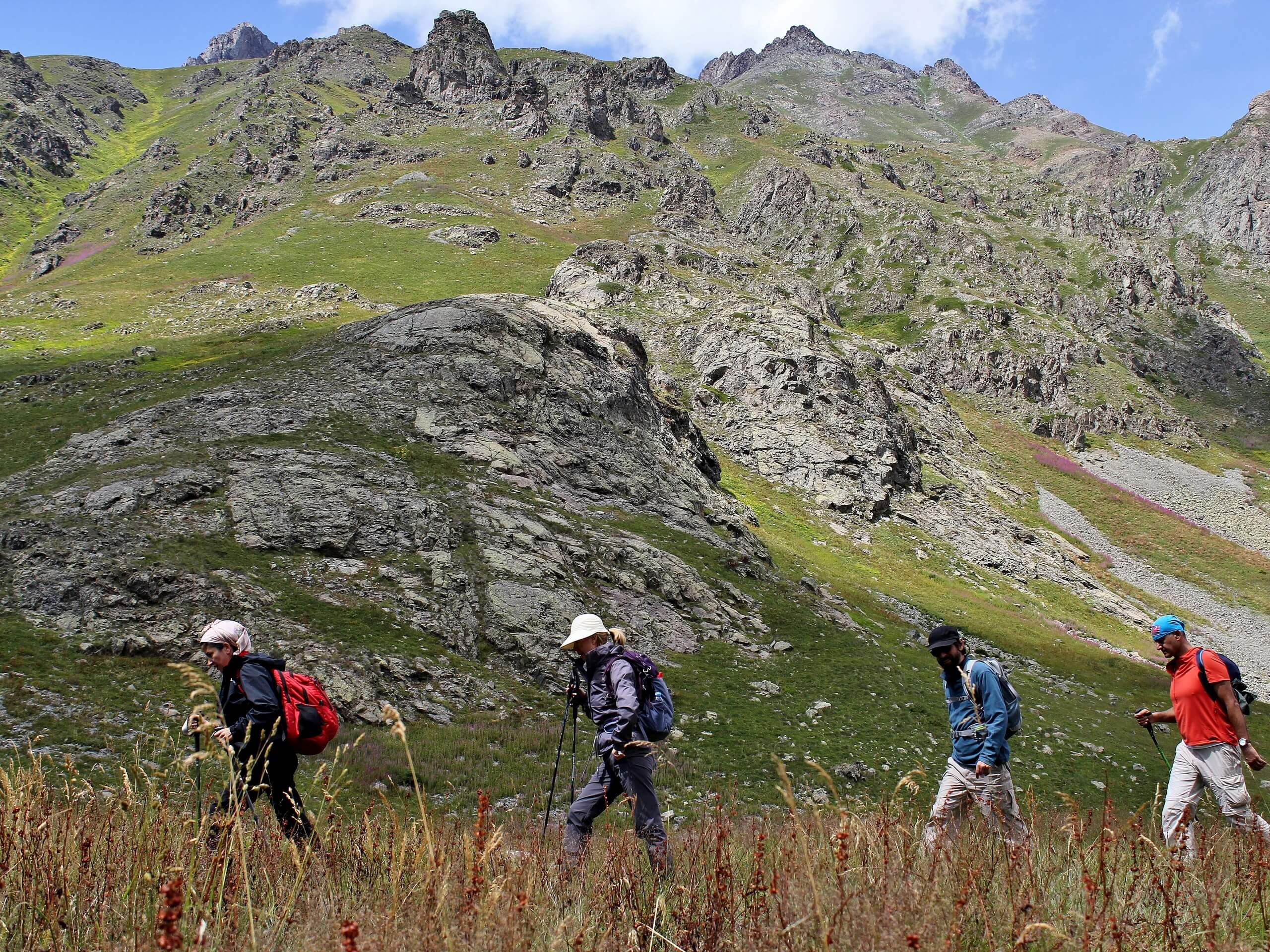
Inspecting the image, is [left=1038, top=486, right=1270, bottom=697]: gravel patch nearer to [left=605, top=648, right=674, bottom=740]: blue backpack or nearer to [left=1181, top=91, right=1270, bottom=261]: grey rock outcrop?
[left=605, top=648, right=674, bottom=740]: blue backpack

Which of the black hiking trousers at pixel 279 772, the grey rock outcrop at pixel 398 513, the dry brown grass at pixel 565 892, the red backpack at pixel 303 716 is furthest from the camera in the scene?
the grey rock outcrop at pixel 398 513

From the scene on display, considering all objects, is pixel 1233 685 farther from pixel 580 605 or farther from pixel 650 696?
pixel 580 605

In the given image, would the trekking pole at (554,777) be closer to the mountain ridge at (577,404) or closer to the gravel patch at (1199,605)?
the mountain ridge at (577,404)

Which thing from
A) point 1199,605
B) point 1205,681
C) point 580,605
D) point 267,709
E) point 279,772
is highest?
point 1205,681

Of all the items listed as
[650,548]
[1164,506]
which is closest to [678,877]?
[650,548]

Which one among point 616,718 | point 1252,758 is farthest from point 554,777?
point 1252,758

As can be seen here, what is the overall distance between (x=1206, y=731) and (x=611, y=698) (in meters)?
6.16

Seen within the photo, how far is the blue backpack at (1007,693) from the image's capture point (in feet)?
22.1

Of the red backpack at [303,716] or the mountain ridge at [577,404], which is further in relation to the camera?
the mountain ridge at [577,404]

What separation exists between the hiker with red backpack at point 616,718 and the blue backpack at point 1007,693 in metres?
3.44

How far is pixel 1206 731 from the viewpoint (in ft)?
21.8

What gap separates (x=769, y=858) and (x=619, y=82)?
538ft

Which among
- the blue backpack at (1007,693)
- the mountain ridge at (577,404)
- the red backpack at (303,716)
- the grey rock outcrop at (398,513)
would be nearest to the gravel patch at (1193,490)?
the mountain ridge at (577,404)

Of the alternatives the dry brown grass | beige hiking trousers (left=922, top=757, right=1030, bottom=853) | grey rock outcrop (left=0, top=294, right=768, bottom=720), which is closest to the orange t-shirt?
beige hiking trousers (left=922, top=757, right=1030, bottom=853)
